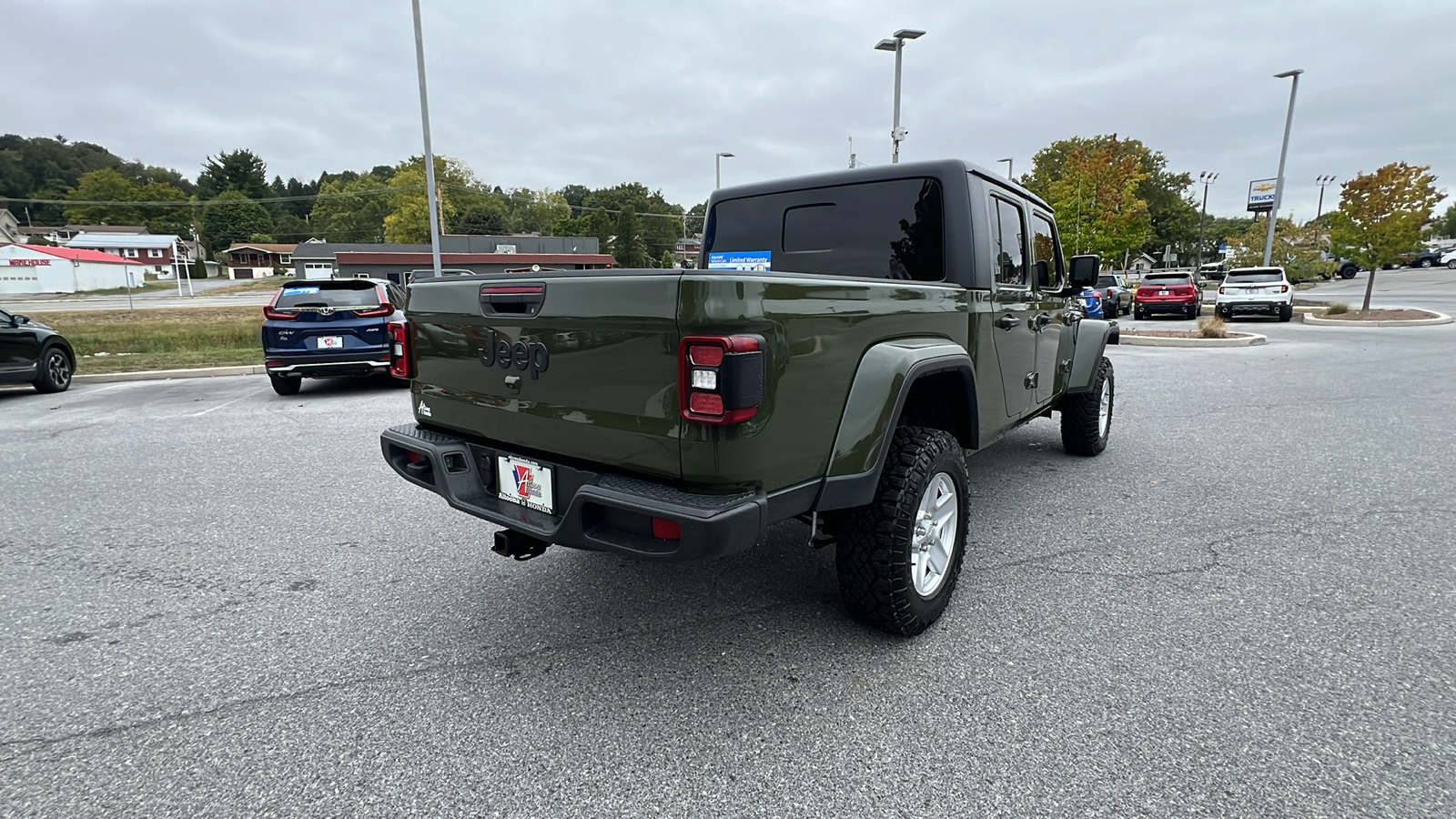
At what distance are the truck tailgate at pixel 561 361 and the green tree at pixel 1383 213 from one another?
23.9 m

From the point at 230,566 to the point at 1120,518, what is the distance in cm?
501

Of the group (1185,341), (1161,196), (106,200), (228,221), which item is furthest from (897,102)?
(106,200)

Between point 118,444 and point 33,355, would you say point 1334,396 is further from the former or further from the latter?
point 33,355

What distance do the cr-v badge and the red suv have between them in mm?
23265

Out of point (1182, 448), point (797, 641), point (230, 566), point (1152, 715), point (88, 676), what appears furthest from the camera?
point (1182, 448)

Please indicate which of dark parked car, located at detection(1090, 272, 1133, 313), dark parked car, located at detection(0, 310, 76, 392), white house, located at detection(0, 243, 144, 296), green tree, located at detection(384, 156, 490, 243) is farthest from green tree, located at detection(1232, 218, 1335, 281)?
white house, located at detection(0, 243, 144, 296)

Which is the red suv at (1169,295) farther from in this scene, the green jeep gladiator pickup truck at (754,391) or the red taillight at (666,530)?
the red taillight at (666,530)

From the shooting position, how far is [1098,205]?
31594 mm

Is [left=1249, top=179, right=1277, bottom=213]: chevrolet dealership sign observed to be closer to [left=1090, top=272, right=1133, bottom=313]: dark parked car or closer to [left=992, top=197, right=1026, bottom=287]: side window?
[left=1090, top=272, right=1133, bottom=313]: dark parked car

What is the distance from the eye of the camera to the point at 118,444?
657 cm

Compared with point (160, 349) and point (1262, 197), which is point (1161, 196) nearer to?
point (1262, 197)

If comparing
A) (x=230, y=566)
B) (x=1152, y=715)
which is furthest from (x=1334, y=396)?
(x=230, y=566)

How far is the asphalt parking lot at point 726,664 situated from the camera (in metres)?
2.12

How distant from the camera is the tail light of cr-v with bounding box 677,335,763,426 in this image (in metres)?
2.10
